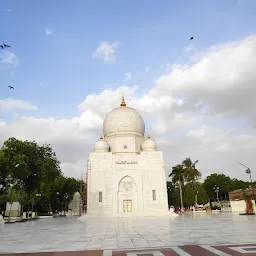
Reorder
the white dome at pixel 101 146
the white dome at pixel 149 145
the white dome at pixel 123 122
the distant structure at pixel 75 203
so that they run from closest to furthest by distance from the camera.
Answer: the white dome at pixel 101 146 → the white dome at pixel 149 145 → the white dome at pixel 123 122 → the distant structure at pixel 75 203

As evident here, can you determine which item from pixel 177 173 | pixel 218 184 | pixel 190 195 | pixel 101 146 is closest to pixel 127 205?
pixel 101 146

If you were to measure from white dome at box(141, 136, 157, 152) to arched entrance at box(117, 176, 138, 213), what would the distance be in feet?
17.5

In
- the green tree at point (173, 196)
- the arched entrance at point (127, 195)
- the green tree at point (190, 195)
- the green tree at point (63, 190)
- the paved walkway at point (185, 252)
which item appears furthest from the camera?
the green tree at point (173, 196)

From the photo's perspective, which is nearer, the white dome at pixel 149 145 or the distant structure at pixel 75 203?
the white dome at pixel 149 145

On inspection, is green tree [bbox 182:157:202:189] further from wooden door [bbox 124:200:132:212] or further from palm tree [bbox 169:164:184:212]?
wooden door [bbox 124:200:132:212]

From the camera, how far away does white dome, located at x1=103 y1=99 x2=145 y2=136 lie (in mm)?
39794

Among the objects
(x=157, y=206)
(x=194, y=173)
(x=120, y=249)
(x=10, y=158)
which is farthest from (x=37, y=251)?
(x=194, y=173)

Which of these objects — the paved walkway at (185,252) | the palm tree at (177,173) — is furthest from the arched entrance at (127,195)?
the paved walkway at (185,252)

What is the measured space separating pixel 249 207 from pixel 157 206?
458 inches

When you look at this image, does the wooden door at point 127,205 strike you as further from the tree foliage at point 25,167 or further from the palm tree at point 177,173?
the palm tree at point 177,173

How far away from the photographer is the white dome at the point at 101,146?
3719 centimetres

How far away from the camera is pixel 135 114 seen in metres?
41.7

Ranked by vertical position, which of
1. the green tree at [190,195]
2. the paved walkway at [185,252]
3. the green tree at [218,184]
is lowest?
the paved walkway at [185,252]

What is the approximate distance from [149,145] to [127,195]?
26.8 ft
